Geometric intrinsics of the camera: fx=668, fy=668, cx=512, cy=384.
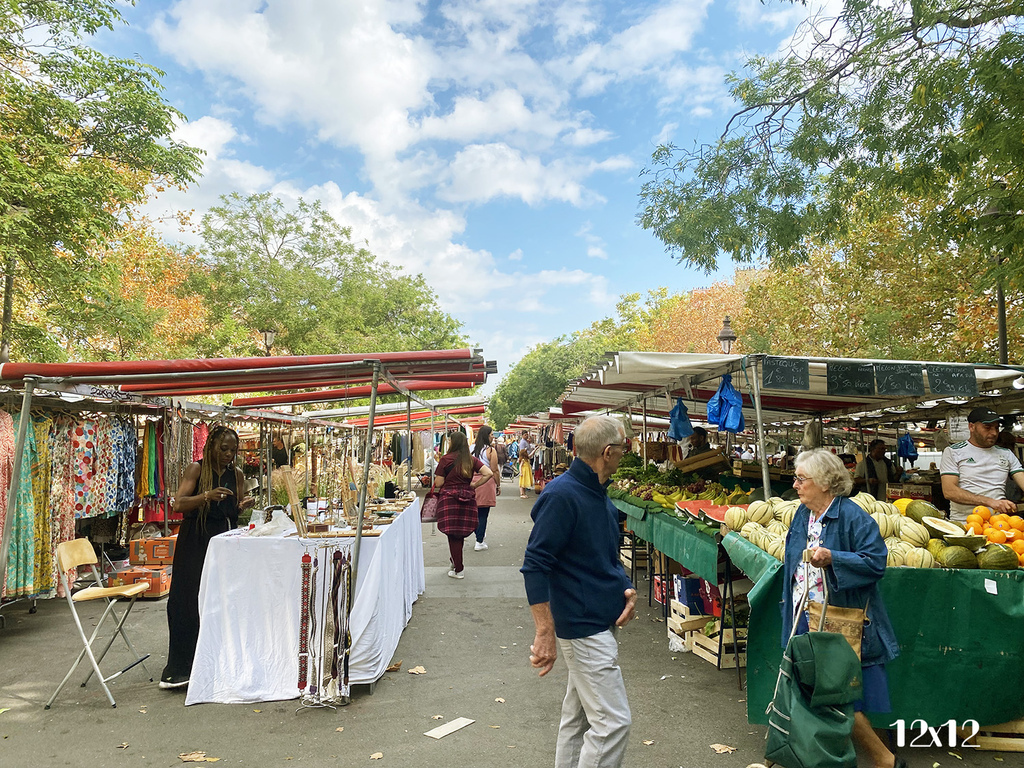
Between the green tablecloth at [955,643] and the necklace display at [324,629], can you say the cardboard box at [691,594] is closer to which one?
the green tablecloth at [955,643]

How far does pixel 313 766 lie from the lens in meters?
3.90

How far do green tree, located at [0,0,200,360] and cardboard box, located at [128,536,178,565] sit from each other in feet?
14.9

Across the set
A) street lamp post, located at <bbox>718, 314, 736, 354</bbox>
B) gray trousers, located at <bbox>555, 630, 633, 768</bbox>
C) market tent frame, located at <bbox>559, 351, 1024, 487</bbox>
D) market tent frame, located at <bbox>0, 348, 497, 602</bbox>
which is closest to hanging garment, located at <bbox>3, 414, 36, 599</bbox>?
market tent frame, located at <bbox>0, 348, 497, 602</bbox>

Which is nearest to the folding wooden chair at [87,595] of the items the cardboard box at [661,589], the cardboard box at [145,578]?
the cardboard box at [145,578]

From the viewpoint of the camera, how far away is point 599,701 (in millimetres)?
2943

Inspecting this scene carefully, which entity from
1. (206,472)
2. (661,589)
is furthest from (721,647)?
(206,472)

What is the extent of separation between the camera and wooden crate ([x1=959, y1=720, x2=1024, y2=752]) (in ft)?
13.4

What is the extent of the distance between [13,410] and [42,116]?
21.1ft

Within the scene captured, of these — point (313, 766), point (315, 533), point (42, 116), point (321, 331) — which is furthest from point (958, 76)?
point (321, 331)

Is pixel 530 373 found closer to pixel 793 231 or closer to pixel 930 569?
pixel 793 231

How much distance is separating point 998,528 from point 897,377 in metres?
1.82

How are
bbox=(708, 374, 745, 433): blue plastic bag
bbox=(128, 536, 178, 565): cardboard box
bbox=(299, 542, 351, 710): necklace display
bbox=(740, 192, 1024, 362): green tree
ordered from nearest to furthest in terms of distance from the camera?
bbox=(299, 542, 351, 710): necklace display → bbox=(708, 374, 745, 433): blue plastic bag → bbox=(128, 536, 178, 565): cardboard box → bbox=(740, 192, 1024, 362): green tree

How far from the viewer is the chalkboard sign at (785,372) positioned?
19.3 ft

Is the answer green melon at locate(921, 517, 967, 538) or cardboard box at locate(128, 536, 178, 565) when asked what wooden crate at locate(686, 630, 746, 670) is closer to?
green melon at locate(921, 517, 967, 538)
